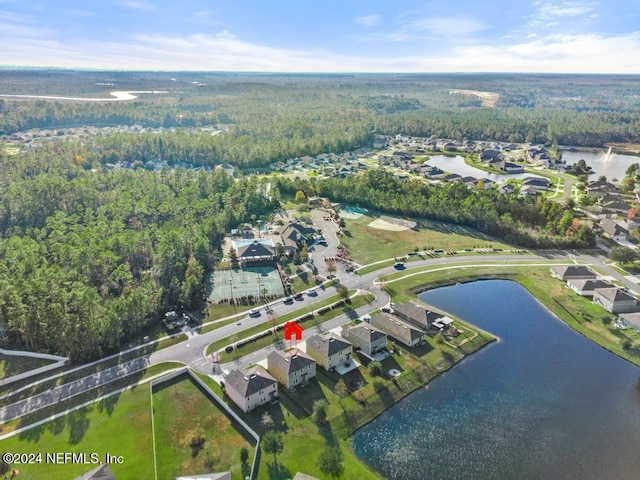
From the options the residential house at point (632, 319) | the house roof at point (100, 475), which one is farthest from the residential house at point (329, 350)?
the residential house at point (632, 319)

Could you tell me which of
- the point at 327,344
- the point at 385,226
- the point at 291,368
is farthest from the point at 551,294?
the point at 291,368

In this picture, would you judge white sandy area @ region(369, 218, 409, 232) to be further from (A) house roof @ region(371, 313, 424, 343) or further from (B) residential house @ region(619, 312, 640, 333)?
(B) residential house @ region(619, 312, 640, 333)

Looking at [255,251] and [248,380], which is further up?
[248,380]

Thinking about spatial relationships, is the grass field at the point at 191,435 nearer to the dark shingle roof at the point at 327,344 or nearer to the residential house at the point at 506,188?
the dark shingle roof at the point at 327,344

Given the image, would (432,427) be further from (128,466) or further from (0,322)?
(0,322)

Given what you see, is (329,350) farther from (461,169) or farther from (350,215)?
(461,169)

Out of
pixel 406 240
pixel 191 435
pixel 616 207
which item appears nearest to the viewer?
pixel 191 435

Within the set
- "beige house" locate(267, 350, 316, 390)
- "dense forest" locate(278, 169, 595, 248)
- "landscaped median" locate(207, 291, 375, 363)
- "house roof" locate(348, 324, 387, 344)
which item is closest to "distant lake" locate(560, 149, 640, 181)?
"dense forest" locate(278, 169, 595, 248)
